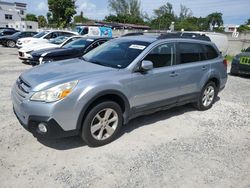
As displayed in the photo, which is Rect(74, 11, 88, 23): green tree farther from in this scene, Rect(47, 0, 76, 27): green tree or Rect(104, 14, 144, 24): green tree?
Rect(47, 0, 76, 27): green tree

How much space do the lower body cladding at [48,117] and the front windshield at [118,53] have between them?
4.01 ft

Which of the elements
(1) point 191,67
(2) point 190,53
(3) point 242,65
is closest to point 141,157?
(1) point 191,67

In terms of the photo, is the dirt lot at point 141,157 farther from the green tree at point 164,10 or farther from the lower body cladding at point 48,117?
the green tree at point 164,10

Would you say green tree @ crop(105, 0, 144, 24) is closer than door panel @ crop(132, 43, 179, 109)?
No

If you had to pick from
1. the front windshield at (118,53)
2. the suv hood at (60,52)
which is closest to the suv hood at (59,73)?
the front windshield at (118,53)

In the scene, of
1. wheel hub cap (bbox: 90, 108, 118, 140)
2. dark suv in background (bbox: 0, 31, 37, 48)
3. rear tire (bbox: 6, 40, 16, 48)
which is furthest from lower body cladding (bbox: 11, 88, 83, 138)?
rear tire (bbox: 6, 40, 16, 48)

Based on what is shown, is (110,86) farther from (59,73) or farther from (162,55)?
(162,55)

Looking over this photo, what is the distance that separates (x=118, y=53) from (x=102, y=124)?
1.41 metres

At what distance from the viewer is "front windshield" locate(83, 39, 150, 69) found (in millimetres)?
4292

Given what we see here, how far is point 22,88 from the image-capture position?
3.69 meters

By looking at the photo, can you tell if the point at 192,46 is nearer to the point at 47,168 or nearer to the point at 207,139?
the point at 207,139

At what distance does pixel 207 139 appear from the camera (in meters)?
4.41

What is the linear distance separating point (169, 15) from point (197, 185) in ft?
290

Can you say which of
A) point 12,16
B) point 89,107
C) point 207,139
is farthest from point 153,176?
point 12,16
